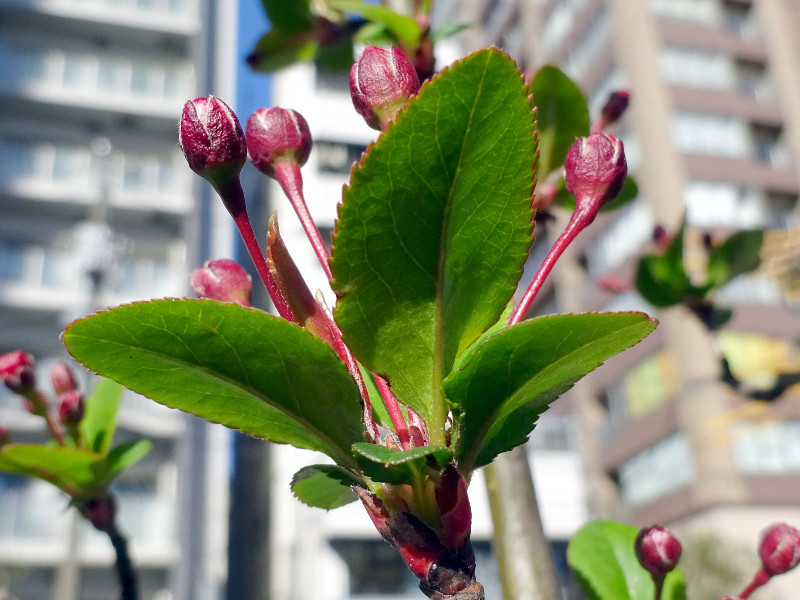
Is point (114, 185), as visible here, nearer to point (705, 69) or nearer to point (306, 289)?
point (705, 69)

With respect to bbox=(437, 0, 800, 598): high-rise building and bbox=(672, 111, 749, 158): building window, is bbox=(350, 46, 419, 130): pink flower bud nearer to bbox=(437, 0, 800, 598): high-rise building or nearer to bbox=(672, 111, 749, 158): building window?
bbox=(437, 0, 800, 598): high-rise building

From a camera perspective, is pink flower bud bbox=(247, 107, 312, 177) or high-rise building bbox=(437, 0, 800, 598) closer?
pink flower bud bbox=(247, 107, 312, 177)

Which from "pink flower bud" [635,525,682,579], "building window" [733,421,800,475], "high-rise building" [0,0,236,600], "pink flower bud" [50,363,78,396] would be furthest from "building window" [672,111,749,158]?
"pink flower bud" [635,525,682,579]

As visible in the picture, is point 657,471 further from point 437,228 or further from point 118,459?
point 437,228

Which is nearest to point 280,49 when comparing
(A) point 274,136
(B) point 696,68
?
(A) point 274,136

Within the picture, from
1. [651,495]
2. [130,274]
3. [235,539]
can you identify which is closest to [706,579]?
[651,495]

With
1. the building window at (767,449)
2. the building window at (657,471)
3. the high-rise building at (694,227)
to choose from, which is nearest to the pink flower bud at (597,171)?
the high-rise building at (694,227)

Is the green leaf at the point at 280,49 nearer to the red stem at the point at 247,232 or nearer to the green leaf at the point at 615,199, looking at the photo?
the green leaf at the point at 615,199
